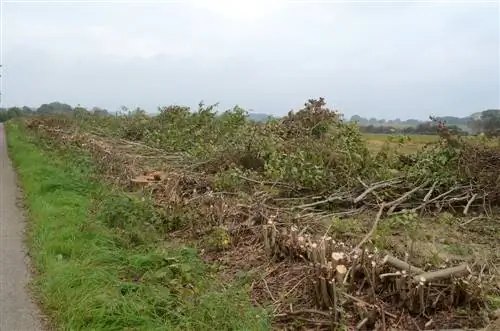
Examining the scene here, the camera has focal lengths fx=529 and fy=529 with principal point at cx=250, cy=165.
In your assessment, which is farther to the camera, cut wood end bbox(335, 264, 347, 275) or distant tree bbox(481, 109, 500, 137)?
distant tree bbox(481, 109, 500, 137)

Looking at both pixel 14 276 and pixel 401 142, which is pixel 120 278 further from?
pixel 401 142

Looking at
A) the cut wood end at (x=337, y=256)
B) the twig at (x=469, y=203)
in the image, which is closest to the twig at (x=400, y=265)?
the cut wood end at (x=337, y=256)

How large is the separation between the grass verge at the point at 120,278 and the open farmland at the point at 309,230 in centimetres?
2

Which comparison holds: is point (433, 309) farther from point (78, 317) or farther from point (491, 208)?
point (491, 208)

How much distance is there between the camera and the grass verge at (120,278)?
150 inches

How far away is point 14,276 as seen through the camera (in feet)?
16.2

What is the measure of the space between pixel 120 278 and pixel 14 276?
1.12 m

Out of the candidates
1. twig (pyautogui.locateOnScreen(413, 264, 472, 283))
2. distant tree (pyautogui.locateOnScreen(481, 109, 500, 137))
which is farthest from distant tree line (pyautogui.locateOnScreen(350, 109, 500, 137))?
twig (pyautogui.locateOnScreen(413, 264, 472, 283))

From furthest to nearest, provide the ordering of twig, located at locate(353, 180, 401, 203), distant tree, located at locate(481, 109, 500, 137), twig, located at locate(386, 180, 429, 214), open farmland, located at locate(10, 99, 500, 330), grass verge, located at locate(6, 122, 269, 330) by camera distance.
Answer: distant tree, located at locate(481, 109, 500, 137)
twig, located at locate(353, 180, 401, 203)
twig, located at locate(386, 180, 429, 214)
open farmland, located at locate(10, 99, 500, 330)
grass verge, located at locate(6, 122, 269, 330)

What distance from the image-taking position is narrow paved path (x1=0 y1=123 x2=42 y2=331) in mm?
3998

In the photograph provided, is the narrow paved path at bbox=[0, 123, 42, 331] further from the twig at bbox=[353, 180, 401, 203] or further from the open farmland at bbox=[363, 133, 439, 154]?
the open farmland at bbox=[363, 133, 439, 154]

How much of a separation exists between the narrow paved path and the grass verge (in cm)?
12

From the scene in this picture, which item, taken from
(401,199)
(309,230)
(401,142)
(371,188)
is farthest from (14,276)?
(401,142)

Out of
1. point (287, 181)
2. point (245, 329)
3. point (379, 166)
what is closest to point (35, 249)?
point (245, 329)
